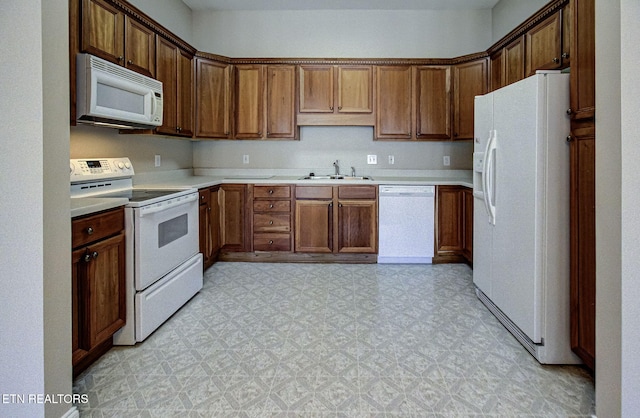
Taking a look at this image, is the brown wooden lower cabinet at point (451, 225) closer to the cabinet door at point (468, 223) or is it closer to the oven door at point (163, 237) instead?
the cabinet door at point (468, 223)

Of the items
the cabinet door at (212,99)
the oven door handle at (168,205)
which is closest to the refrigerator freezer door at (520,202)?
the oven door handle at (168,205)

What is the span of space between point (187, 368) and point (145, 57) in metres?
2.29

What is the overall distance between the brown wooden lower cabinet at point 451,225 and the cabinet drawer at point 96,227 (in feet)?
10.2

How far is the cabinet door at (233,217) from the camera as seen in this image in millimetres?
4434

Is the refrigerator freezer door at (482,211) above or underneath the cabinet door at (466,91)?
underneath

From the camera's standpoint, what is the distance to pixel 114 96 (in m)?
2.60

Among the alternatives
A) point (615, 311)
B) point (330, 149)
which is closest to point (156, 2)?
point (330, 149)

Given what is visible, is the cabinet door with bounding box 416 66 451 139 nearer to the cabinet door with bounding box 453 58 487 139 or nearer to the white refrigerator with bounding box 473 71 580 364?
the cabinet door with bounding box 453 58 487 139

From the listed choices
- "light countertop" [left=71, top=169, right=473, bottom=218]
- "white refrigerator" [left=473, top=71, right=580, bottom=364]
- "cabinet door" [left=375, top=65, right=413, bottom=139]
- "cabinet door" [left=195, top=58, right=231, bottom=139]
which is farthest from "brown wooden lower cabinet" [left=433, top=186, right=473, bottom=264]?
"cabinet door" [left=195, top=58, right=231, bottom=139]

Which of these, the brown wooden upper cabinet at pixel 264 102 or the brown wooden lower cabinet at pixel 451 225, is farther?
the brown wooden upper cabinet at pixel 264 102

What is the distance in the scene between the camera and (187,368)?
2174mm

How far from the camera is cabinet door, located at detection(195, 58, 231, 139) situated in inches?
171

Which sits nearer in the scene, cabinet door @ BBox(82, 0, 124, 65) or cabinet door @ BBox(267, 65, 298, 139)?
cabinet door @ BBox(82, 0, 124, 65)

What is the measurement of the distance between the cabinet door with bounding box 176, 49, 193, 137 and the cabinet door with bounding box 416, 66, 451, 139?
238cm
